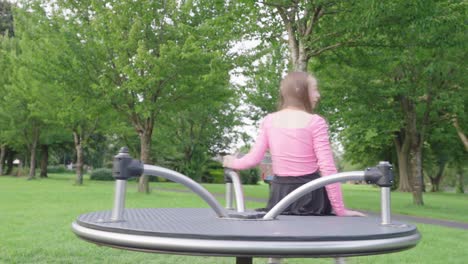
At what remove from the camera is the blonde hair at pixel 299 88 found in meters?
3.03

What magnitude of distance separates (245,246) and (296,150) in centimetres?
142

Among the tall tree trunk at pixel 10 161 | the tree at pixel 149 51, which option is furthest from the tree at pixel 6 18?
the tree at pixel 149 51

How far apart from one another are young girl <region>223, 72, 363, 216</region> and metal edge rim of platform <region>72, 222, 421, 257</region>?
3.69 ft

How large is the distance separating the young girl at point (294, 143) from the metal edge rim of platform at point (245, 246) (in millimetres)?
1126

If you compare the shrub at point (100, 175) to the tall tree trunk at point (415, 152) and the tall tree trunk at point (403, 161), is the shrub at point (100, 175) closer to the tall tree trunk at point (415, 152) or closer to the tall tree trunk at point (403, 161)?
the tall tree trunk at point (403, 161)

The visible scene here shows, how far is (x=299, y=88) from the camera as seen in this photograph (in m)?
3.05

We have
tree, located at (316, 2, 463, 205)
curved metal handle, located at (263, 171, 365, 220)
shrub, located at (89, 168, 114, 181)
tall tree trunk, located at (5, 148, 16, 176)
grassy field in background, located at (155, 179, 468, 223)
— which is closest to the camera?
curved metal handle, located at (263, 171, 365, 220)

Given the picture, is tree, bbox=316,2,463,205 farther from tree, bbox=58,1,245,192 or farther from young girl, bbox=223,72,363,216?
young girl, bbox=223,72,363,216

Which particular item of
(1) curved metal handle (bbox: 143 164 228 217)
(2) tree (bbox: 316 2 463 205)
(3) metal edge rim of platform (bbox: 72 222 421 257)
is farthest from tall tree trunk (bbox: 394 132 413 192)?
(3) metal edge rim of platform (bbox: 72 222 421 257)

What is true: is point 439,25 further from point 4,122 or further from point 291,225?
point 4,122

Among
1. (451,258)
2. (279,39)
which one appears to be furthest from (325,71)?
(451,258)

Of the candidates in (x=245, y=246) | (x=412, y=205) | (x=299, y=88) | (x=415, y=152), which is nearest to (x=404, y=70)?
(x=415, y=152)

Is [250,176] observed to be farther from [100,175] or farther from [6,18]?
[6,18]

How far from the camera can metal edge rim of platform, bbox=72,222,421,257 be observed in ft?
5.38
